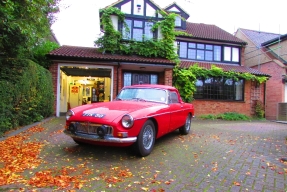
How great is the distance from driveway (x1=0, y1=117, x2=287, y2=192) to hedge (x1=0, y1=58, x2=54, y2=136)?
130cm

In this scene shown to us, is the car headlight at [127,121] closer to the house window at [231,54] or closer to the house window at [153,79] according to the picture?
the house window at [153,79]

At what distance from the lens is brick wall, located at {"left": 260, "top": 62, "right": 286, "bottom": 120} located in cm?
1581

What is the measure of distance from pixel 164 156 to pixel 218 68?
35.9 ft

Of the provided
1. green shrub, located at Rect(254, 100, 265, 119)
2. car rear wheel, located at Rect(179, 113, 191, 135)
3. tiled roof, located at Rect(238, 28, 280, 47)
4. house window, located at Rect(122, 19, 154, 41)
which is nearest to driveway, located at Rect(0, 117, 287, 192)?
car rear wheel, located at Rect(179, 113, 191, 135)

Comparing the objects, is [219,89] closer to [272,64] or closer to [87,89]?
[272,64]

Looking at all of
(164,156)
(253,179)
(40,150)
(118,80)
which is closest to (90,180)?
(164,156)

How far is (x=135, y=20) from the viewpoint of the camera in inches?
556

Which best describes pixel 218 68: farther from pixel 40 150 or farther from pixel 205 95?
pixel 40 150

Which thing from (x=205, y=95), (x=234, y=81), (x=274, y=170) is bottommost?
(x=274, y=170)

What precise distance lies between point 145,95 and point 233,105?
11017 millimetres

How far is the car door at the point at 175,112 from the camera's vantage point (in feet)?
18.1

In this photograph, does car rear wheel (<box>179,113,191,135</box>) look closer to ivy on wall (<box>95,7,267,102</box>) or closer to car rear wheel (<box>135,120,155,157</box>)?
car rear wheel (<box>135,120,155,157</box>)

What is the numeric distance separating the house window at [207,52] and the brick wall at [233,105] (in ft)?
8.71

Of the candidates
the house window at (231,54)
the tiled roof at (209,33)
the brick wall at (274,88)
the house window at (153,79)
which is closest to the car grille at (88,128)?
the house window at (153,79)
